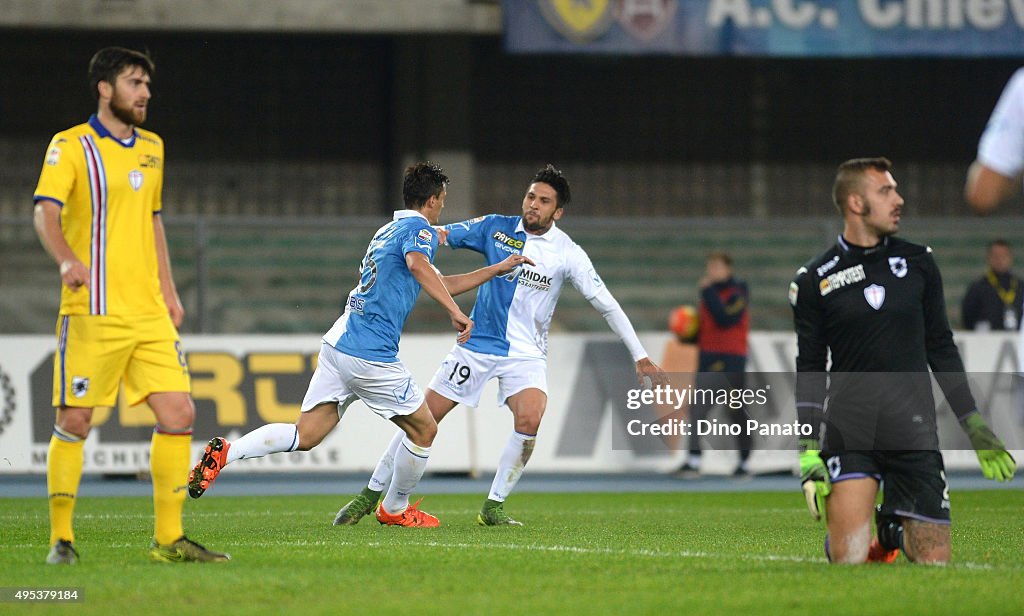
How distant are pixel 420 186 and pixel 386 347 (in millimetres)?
1041

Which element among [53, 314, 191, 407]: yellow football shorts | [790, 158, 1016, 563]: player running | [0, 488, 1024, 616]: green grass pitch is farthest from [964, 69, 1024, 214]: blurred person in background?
[53, 314, 191, 407]: yellow football shorts

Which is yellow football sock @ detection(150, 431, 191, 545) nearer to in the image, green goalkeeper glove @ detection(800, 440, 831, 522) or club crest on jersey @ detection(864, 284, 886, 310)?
green goalkeeper glove @ detection(800, 440, 831, 522)

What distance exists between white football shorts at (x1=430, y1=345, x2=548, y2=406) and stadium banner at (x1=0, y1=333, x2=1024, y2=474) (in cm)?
539

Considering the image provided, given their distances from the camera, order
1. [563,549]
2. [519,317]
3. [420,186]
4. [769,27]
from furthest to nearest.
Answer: [769,27] < [519,317] < [420,186] < [563,549]

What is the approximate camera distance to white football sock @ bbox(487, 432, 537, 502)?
10430 millimetres

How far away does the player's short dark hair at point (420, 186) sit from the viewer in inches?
384

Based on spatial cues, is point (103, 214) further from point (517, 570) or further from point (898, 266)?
point (898, 266)

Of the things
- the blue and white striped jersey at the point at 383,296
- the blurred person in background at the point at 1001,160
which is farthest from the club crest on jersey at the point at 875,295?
the blue and white striped jersey at the point at 383,296

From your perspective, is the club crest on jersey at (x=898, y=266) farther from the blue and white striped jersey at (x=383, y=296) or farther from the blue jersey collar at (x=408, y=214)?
the blue jersey collar at (x=408, y=214)

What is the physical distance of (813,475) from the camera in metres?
7.14

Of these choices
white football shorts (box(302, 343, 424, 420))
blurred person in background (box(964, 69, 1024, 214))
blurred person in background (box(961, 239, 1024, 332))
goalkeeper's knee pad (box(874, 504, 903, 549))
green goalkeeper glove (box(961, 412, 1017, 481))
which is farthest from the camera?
blurred person in background (box(961, 239, 1024, 332))

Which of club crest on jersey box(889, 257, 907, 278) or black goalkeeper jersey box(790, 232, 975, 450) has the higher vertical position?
club crest on jersey box(889, 257, 907, 278)

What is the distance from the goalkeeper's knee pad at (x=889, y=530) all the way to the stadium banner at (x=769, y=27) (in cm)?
1377

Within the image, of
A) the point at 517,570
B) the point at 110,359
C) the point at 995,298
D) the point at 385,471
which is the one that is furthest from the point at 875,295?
the point at 995,298
